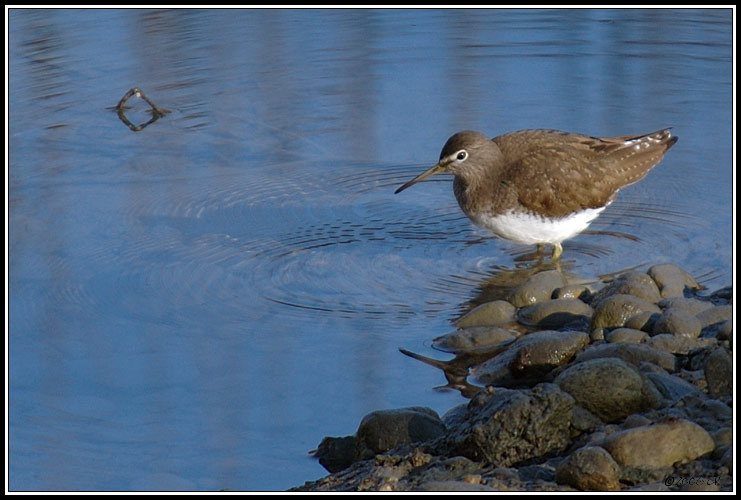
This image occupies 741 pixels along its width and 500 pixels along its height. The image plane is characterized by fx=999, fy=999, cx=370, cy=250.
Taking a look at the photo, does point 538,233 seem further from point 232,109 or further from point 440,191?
point 232,109

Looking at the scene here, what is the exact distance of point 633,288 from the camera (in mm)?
6129

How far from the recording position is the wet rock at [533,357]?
215 inches

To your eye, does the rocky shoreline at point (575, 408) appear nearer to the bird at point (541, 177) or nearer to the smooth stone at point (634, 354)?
the smooth stone at point (634, 354)

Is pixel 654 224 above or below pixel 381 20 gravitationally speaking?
below

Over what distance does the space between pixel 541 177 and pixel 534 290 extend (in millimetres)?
950

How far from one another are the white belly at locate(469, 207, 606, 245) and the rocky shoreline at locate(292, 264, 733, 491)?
0.74 m

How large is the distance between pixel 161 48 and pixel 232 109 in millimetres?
2156

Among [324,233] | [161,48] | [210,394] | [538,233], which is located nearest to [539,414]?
[210,394]

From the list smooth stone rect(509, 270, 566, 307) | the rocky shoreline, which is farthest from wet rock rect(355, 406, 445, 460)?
smooth stone rect(509, 270, 566, 307)

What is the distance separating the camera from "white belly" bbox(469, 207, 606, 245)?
696 centimetres

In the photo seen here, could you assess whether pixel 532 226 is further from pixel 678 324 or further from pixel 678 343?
pixel 678 343

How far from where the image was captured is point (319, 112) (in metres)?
9.73

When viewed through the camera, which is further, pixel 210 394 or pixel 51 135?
pixel 51 135

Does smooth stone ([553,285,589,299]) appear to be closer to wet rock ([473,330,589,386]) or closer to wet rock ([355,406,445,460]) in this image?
wet rock ([473,330,589,386])
